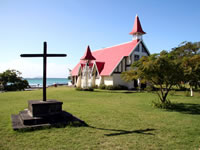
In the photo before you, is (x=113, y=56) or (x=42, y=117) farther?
(x=113, y=56)

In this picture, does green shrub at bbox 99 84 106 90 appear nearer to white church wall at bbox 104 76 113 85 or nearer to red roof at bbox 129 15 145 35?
white church wall at bbox 104 76 113 85

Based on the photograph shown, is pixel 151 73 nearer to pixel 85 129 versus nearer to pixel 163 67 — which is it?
pixel 163 67

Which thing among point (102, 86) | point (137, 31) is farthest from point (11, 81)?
point (137, 31)

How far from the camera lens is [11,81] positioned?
32.4 metres

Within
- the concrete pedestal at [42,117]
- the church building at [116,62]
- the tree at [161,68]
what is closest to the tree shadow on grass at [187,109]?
the tree at [161,68]

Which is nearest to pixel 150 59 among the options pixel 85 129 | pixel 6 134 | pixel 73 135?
pixel 85 129

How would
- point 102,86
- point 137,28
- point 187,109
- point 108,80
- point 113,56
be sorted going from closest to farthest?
point 187,109, point 102,86, point 108,80, point 137,28, point 113,56

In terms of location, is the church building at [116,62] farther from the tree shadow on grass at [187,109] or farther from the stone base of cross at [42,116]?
the stone base of cross at [42,116]

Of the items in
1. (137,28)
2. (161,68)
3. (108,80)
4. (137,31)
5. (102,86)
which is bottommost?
(102,86)

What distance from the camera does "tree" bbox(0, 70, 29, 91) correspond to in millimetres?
32062

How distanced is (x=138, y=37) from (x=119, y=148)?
1193 inches

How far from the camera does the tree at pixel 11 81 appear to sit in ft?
105

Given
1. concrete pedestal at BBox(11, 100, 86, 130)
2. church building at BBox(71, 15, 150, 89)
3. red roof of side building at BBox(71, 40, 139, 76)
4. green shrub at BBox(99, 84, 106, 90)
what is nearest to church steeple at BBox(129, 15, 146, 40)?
church building at BBox(71, 15, 150, 89)

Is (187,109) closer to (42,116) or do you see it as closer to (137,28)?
(42,116)
